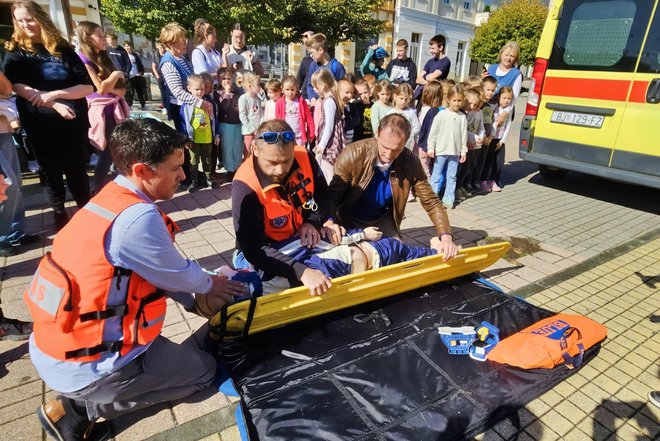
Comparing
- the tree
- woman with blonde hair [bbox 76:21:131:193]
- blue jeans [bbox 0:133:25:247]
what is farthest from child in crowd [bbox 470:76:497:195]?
the tree

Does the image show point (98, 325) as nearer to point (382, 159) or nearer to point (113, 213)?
point (113, 213)

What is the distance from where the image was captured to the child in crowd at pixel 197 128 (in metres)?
5.32

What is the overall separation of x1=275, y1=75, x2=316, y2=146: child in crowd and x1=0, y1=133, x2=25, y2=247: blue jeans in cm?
317

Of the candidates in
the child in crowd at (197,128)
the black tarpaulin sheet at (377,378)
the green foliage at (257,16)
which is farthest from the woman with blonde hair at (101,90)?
the green foliage at (257,16)

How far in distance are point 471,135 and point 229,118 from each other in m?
3.76

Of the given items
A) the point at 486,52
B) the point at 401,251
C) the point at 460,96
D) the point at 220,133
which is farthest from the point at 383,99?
the point at 486,52

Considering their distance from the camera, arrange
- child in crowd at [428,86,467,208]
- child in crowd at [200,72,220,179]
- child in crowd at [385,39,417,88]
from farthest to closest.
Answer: child in crowd at [385,39,417,88], child in crowd at [200,72,220,179], child in crowd at [428,86,467,208]

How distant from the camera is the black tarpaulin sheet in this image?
203cm

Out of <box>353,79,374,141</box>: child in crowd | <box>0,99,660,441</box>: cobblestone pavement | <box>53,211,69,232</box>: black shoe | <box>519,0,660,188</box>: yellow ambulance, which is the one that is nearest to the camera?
<box>0,99,660,441</box>: cobblestone pavement

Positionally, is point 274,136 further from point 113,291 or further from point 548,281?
point 548,281

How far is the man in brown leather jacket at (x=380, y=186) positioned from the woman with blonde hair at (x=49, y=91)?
260cm

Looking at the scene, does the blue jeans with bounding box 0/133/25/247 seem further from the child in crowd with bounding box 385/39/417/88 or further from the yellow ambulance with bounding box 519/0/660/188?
the yellow ambulance with bounding box 519/0/660/188

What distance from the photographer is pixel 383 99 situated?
18.4ft

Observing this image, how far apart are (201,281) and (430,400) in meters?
1.44
